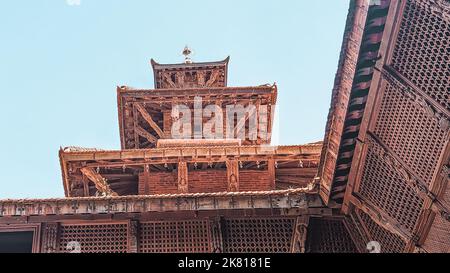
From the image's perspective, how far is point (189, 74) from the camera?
22.7 metres

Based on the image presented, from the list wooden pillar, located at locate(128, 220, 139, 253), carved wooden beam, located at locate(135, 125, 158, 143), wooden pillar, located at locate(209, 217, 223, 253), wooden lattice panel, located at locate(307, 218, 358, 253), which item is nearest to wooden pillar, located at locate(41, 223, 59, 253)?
wooden pillar, located at locate(128, 220, 139, 253)

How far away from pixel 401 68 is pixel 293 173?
7.25m

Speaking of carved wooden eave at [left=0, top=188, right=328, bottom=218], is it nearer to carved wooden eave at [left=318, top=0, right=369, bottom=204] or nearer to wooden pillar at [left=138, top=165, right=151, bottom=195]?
carved wooden eave at [left=318, top=0, right=369, bottom=204]

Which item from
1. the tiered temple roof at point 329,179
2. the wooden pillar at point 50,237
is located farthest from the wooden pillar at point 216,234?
the wooden pillar at point 50,237

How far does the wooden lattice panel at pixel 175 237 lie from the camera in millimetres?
11562

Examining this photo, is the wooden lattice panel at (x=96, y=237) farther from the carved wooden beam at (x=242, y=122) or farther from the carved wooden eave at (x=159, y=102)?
the carved wooden beam at (x=242, y=122)

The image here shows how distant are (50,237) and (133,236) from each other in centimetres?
149

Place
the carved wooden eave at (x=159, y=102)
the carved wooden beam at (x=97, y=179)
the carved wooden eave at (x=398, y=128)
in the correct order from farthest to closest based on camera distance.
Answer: the carved wooden eave at (x=159, y=102), the carved wooden beam at (x=97, y=179), the carved wooden eave at (x=398, y=128)

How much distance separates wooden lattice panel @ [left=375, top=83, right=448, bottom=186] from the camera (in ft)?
29.8

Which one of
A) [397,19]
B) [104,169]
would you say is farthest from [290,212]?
[104,169]

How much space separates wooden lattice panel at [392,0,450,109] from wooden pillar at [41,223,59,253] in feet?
21.5

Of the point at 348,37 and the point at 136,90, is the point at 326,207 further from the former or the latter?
the point at 136,90

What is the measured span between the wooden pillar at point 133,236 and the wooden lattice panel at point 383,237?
3893mm

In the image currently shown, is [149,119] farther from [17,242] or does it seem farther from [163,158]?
[17,242]
